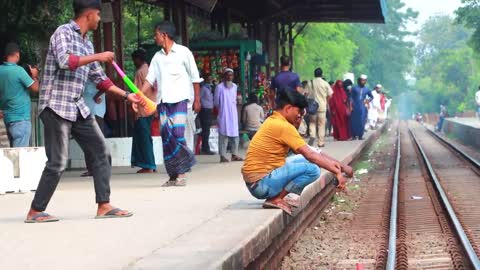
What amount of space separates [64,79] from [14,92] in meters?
3.90

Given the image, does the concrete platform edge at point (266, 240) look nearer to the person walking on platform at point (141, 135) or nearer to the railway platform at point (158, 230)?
the railway platform at point (158, 230)

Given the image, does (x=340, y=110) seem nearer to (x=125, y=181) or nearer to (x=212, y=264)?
(x=125, y=181)

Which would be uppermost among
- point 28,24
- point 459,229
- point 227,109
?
point 28,24

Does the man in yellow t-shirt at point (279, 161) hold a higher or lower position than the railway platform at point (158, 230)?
higher

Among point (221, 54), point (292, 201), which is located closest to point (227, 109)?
point (221, 54)

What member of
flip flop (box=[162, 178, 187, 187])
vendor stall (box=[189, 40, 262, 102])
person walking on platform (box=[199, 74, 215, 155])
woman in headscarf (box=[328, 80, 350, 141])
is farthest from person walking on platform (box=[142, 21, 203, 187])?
woman in headscarf (box=[328, 80, 350, 141])

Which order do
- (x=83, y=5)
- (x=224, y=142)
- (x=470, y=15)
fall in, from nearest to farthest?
(x=83, y=5) < (x=224, y=142) < (x=470, y=15)

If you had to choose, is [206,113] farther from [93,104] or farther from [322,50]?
[322,50]

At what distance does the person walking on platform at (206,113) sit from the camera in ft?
66.4

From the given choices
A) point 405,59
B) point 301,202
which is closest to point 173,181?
point 301,202

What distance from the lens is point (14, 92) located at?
12.2 meters

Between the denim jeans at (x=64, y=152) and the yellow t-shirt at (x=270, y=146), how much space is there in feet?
3.93

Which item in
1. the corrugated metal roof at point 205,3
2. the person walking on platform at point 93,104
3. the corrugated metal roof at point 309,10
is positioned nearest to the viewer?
the person walking on platform at point 93,104

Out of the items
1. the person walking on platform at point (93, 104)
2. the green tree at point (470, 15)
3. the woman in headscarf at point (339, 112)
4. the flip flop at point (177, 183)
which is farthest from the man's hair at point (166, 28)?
the green tree at point (470, 15)
